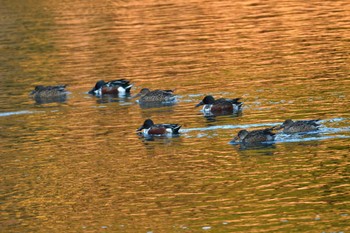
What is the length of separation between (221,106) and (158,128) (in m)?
3.22

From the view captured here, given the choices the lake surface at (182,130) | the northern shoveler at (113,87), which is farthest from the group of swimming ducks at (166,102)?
the lake surface at (182,130)

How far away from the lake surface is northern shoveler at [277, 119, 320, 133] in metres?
0.24

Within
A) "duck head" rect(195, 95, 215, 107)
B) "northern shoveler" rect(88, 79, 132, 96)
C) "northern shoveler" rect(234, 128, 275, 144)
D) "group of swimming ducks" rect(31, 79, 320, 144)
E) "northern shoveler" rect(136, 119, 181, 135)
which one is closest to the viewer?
"northern shoveler" rect(234, 128, 275, 144)

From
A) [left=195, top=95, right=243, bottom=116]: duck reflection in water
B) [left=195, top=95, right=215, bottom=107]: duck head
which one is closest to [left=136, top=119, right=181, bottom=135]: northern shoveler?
[left=195, top=95, right=243, bottom=116]: duck reflection in water

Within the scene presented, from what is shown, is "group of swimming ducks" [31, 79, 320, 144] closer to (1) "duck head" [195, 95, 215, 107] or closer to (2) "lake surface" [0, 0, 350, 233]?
(1) "duck head" [195, 95, 215, 107]

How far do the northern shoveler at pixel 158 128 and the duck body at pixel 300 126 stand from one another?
3021 mm

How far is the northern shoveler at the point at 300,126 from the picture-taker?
2511 centimetres

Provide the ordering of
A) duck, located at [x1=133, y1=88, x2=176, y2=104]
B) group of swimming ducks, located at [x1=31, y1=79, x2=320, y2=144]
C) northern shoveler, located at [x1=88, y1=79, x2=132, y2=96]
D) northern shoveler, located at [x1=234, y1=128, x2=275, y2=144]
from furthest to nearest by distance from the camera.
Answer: northern shoveler, located at [x1=88, y1=79, x2=132, y2=96], duck, located at [x1=133, y1=88, x2=176, y2=104], group of swimming ducks, located at [x1=31, y1=79, x2=320, y2=144], northern shoveler, located at [x1=234, y1=128, x2=275, y2=144]

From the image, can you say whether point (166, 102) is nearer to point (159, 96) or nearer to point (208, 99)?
point (159, 96)

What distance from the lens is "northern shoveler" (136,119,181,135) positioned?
26.6 m

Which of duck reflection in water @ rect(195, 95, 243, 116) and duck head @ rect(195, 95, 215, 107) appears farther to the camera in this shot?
duck head @ rect(195, 95, 215, 107)

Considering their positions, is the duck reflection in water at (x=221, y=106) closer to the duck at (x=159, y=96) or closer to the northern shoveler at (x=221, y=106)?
the northern shoveler at (x=221, y=106)

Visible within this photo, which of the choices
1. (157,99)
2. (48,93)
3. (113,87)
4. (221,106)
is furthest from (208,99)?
(48,93)

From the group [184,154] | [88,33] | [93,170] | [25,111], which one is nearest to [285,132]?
[184,154]
